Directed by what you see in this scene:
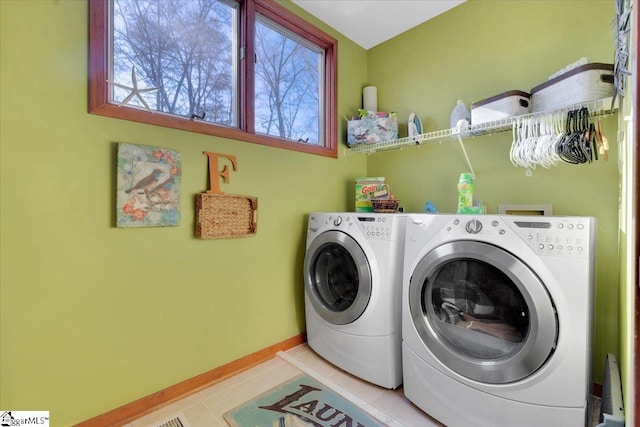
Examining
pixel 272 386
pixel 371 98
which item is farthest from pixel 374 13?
pixel 272 386

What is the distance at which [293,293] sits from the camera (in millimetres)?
2072

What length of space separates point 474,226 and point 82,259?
172 centimetres

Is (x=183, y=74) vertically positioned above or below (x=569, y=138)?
above

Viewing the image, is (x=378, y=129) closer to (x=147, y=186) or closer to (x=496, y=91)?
(x=496, y=91)

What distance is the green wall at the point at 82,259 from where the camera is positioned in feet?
3.67

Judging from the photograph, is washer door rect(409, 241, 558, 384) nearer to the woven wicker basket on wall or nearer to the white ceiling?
the woven wicker basket on wall

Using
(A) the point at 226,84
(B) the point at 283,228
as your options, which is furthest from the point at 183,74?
(B) the point at 283,228

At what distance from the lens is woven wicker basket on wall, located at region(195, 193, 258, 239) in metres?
1.56

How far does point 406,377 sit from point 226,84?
1983mm

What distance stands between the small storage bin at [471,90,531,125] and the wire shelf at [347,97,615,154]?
0.03m

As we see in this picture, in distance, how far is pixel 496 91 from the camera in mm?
1849

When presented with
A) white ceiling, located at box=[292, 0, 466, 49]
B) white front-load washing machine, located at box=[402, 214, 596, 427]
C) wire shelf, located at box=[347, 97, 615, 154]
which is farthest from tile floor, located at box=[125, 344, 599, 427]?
white ceiling, located at box=[292, 0, 466, 49]

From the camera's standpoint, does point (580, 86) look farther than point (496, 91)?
No

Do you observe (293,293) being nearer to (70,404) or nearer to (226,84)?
(70,404)
